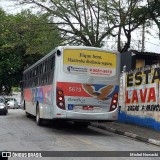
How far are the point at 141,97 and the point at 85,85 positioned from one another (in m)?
4.39

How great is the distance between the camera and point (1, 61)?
4109 centimetres

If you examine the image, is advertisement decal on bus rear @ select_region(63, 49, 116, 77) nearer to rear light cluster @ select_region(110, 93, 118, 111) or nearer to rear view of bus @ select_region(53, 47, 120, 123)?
rear view of bus @ select_region(53, 47, 120, 123)

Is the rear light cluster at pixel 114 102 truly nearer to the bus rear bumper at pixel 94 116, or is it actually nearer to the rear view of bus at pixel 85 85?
the rear view of bus at pixel 85 85

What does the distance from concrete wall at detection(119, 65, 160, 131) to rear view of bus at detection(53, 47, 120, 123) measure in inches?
98.6

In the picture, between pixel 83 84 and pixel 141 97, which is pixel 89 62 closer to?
pixel 83 84

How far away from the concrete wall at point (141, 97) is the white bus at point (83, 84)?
244 cm

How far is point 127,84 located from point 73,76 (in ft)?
19.0

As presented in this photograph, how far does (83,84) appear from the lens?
14.0m

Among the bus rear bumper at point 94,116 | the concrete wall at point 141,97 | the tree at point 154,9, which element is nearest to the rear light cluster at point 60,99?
the bus rear bumper at point 94,116

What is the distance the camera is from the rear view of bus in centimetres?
1384

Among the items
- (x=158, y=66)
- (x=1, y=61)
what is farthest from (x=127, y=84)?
(x=1, y=61)

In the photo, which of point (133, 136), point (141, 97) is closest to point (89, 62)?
point (133, 136)

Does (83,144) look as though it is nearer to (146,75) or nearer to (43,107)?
(43,107)

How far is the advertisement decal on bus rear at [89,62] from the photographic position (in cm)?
1400
